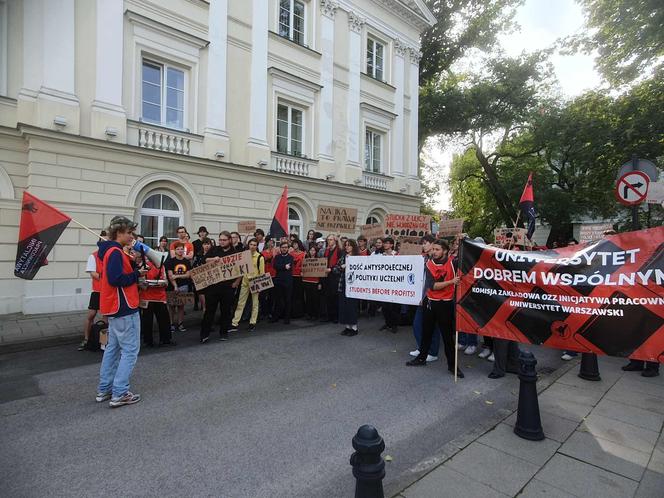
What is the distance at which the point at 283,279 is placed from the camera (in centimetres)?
895

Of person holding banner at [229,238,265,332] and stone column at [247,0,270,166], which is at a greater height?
stone column at [247,0,270,166]

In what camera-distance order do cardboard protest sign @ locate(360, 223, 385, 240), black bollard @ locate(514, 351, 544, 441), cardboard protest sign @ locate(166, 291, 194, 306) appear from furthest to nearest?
cardboard protest sign @ locate(360, 223, 385, 240) → cardboard protest sign @ locate(166, 291, 194, 306) → black bollard @ locate(514, 351, 544, 441)

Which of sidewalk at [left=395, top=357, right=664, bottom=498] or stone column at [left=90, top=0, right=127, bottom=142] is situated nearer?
sidewalk at [left=395, top=357, right=664, bottom=498]

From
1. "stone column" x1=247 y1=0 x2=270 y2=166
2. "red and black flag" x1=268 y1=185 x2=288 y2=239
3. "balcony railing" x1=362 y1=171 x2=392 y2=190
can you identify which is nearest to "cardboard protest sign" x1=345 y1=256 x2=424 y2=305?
"red and black flag" x1=268 y1=185 x2=288 y2=239

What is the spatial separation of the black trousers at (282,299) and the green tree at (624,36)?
12803 mm

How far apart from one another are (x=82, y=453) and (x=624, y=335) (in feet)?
15.7

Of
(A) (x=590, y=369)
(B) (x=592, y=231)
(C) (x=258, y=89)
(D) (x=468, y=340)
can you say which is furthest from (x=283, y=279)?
(B) (x=592, y=231)

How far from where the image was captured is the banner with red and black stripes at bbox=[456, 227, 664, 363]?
3453 mm

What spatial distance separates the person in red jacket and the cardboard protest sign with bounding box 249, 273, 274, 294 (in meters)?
3.99

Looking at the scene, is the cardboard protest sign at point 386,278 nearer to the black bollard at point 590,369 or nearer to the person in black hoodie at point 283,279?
the person in black hoodie at point 283,279

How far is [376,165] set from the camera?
18641 mm

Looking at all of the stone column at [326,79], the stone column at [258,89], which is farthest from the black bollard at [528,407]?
the stone column at [326,79]

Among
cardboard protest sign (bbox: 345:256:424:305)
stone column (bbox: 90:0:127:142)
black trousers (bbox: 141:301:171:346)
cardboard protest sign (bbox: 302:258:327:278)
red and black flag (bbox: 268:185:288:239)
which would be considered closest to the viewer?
black trousers (bbox: 141:301:171:346)

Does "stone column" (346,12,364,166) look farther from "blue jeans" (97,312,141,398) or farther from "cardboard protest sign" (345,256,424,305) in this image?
"blue jeans" (97,312,141,398)
